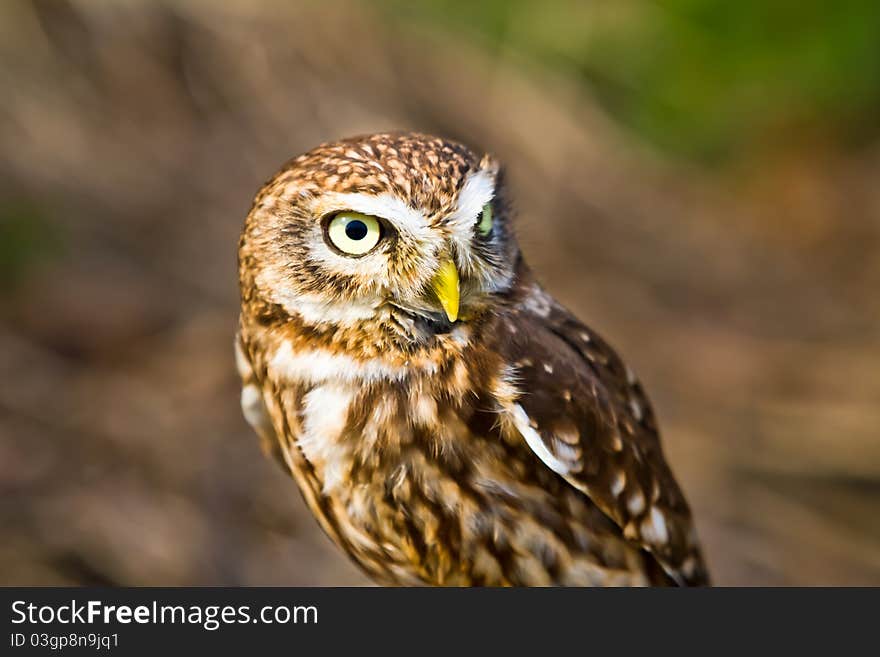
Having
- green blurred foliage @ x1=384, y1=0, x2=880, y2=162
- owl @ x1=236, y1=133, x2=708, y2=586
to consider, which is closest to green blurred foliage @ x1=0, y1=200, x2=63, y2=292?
green blurred foliage @ x1=384, y1=0, x2=880, y2=162

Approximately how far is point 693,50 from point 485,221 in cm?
419

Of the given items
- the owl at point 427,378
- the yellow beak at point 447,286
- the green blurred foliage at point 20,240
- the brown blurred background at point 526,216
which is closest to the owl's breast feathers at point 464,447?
the owl at point 427,378

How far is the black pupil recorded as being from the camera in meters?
2.08

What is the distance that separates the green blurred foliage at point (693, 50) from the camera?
5703 mm

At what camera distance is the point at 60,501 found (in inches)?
162

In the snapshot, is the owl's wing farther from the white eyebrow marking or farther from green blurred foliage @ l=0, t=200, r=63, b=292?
green blurred foliage @ l=0, t=200, r=63, b=292

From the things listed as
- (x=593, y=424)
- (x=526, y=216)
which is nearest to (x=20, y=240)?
(x=526, y=216)

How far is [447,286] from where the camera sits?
207 cm

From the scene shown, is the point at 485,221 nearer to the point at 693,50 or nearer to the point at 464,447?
the point at 464,447

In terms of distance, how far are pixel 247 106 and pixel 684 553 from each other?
3.34 meters

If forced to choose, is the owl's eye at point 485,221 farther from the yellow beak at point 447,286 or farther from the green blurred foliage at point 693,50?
the green blurred foliage at point 693,50
